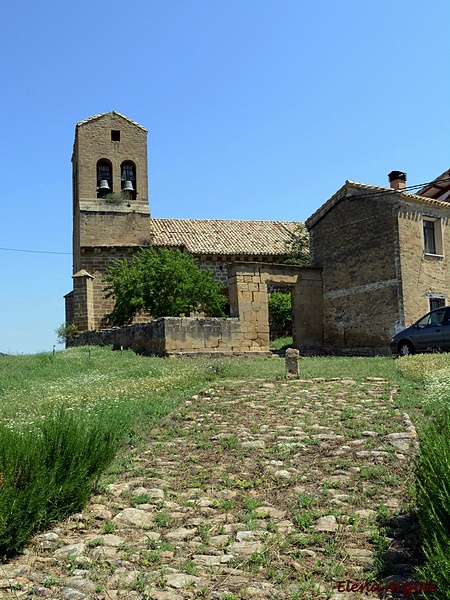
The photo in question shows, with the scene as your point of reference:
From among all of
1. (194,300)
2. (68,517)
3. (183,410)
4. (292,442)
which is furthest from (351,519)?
(194,300)

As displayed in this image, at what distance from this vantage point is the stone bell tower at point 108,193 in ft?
94.1

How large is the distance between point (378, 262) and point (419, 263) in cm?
141

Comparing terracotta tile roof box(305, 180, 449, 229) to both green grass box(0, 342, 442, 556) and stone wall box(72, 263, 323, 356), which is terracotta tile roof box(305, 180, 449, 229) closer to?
stone wall box(72, 263, 323, 356)

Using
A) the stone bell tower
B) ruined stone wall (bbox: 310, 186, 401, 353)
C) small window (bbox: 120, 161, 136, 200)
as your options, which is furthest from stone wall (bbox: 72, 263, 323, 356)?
small window (bbox: 120, 161, 136, 200)

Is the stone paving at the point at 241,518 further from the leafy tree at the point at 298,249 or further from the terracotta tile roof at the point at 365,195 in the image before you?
the leafy tree at the point at 298,249

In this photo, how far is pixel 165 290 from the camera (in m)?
21.9

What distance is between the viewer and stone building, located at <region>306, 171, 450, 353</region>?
19.5 m

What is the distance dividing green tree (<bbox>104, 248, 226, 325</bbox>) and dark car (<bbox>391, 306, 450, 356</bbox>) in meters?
8.11

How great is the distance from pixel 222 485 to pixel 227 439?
52.6 inches

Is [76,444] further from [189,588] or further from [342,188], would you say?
[342,188]

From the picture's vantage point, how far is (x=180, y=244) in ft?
97.7

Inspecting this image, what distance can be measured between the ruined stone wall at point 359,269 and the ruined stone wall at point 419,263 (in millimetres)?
337

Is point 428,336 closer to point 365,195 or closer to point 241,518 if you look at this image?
point 365,195

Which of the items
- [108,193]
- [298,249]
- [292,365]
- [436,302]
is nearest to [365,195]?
[436,302]
